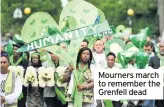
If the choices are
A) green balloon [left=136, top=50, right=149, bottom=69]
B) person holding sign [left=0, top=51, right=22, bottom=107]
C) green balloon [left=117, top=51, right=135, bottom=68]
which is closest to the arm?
green balloon [left=117, top=51, right=135, bottom=68]

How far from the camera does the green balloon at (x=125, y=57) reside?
15301mm

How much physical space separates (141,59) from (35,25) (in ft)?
9.24

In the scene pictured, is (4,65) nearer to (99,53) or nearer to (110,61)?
(110,61)

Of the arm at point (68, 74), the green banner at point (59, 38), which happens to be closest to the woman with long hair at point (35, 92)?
the green banner at point (59, 38)

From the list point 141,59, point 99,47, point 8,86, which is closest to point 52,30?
point 99,47

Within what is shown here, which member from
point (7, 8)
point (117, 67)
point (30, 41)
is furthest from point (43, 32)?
point (7, 8)

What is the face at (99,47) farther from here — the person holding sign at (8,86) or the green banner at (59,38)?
the person holding sign at (8,86)

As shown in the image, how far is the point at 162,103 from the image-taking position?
15.8 m

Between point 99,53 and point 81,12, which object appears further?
point 81,12

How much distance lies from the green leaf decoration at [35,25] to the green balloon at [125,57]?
1.67 meters

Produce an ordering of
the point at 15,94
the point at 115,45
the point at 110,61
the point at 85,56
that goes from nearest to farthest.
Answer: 1. the point at 15,94
2. the point at 85,56
3. the point at 110,61
4. the point at 115,45

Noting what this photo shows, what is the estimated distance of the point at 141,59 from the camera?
14.7 meters

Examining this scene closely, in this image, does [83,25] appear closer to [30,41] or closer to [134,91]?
[30,41]

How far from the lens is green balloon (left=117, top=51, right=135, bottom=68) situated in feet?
50.2
